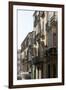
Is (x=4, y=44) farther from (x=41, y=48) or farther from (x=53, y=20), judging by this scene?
(x=53, y=20)

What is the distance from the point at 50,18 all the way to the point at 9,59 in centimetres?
64

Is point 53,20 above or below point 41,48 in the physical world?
above

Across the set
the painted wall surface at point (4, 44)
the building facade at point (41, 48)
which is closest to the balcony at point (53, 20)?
the building facade at point (41, 48)

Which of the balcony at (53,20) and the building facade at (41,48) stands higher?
the balcony at (53,20)

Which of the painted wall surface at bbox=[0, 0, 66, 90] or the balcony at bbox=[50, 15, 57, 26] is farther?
the balcony at bbox=[50, 15, 57, 26]

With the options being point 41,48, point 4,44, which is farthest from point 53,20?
point 4,44

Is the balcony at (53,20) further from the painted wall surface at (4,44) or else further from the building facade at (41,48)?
the painted wall surface at (4,44)

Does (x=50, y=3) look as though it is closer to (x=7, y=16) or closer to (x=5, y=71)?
(x=7, y=16)

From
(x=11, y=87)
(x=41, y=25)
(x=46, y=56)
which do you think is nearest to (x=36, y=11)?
(x=41, y=25)

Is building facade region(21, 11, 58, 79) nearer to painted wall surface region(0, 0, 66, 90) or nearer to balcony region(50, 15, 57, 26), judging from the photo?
balcony region(50, 15, 57, 26)

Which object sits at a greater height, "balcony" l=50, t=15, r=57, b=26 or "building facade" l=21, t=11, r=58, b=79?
"balcony" l=50, t=15, r=57, b=26

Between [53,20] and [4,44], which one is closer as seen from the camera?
[4,44]

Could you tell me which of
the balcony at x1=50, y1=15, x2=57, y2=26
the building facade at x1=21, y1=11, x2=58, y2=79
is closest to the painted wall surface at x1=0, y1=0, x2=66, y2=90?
the building facade at x1=21, y1=11, x2=58, y2=79

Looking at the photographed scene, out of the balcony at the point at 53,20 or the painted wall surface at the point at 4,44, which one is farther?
the balcony at the point at 53,20
